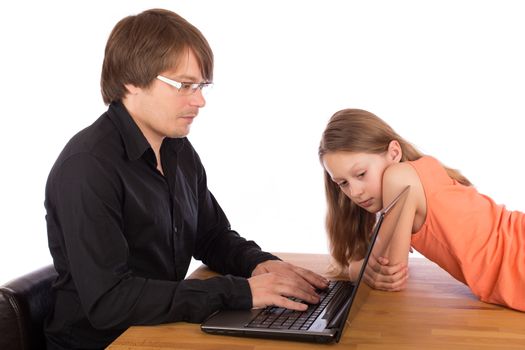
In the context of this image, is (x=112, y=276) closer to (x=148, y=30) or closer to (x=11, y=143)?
(x=148, y=30)

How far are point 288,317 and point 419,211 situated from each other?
0.60m

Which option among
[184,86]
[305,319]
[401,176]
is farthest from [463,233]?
[184,86]

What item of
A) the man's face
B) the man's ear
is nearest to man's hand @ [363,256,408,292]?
the man's face

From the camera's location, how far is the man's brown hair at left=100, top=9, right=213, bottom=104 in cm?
201

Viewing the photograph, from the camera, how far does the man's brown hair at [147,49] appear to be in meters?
2.01

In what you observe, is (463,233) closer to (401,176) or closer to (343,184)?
(401,176)

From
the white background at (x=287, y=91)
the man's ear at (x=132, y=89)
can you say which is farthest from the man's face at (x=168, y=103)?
the white background at (x=287, y=91)

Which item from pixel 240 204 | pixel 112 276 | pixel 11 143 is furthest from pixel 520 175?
pixel 112 276

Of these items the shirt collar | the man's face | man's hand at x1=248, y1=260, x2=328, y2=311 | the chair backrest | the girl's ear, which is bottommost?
the chair backrest

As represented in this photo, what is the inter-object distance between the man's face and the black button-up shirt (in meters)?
0.05

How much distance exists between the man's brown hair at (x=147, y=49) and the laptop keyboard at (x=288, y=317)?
0.67 m

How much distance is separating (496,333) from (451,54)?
9.73ft

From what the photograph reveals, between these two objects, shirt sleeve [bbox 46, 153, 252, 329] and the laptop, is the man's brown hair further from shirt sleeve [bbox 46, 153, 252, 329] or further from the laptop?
the laptop

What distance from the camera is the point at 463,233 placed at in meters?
2.12
